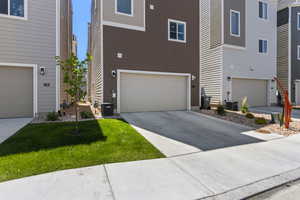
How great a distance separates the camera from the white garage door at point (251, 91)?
1292cm

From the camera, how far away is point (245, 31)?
43.1ft

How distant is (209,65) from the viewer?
1376cm

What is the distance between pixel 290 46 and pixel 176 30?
11.8 metres

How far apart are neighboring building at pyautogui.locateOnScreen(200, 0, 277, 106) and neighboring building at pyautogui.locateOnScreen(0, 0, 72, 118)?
420 inches

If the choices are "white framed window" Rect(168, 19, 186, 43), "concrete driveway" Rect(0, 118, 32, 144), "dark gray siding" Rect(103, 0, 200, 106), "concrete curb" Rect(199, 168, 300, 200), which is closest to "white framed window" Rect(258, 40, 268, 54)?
"dark gray siding" Rect(103, 0, 200, 106)

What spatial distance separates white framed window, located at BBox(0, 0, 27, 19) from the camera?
7.23 m

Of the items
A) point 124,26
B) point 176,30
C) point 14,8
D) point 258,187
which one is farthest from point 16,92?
point 258,187

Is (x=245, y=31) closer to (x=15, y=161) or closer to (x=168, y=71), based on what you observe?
(x=168, y=71)

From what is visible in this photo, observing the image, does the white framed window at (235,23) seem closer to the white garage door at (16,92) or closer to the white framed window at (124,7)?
the white framed window at (124,7)

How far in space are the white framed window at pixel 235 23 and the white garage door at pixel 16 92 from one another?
13.4 m

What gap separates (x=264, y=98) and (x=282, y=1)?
976 centimetres

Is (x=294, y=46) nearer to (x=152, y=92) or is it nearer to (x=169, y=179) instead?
(x=152, y=92)

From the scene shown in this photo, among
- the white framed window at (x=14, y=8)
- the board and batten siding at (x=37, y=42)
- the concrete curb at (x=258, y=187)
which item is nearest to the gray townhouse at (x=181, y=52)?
the board and batten siding at (x=37, y=42)

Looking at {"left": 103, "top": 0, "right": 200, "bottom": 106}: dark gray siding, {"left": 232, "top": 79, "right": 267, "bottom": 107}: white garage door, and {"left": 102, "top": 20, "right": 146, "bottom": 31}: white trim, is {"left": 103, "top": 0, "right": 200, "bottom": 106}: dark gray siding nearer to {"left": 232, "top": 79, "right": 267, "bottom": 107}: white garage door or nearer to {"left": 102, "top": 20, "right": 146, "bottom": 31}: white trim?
{"left": 102, "top": 20, "right": 146, "bottom": 31}: white trim
